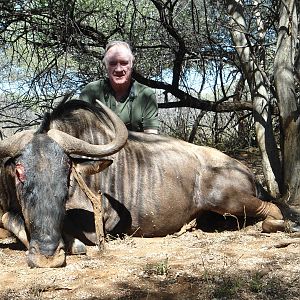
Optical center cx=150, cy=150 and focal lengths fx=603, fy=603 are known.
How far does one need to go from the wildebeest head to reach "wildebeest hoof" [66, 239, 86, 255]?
1.10 ft

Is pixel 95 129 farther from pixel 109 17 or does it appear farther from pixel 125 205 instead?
pixel 109 17

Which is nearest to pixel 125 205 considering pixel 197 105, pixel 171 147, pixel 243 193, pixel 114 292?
pixel 171 147

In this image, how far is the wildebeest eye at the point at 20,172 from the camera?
4.49 metres

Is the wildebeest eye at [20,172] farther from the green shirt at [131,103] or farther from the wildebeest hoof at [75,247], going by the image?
the green shirt at [131,103]

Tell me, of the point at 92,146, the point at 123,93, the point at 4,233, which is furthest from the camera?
the point at 123,93

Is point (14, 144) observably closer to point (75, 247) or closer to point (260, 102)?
point (75, 247)

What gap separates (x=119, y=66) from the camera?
631 centimetres

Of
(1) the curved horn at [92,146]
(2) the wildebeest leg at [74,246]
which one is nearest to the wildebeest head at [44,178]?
(1) the curved horn at [92,146]

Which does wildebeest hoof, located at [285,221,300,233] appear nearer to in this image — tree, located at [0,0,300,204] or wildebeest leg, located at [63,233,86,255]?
tree, located at [0,0,300,204]

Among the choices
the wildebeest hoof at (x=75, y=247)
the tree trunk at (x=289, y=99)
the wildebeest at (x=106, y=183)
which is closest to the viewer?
the wildebeest at (x=106, y=183)

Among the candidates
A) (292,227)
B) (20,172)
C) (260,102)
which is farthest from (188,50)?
(20,172)

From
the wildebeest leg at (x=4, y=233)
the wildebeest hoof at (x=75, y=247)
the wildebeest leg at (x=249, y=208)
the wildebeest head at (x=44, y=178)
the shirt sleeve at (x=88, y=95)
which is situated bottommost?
the wildebeest leg at (x=4, y=233)

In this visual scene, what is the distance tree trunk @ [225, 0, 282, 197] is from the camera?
22.4 feet

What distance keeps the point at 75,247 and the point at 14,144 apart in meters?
0.94
